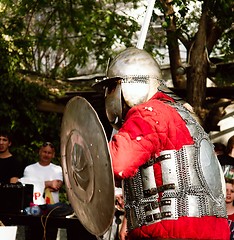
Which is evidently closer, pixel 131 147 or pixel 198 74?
pixel 131 147

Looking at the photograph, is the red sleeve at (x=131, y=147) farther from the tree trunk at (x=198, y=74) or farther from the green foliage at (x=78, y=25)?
the green foliage at (x=78, y=25)

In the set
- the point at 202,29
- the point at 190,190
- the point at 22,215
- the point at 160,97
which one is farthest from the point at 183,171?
the point at 202,29

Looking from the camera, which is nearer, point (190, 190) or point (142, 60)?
point (190, 190)

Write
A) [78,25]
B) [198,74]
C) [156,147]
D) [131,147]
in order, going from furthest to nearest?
[78,25], [198,74], [156,147], [131,147]

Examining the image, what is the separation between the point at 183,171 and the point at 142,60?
777mm

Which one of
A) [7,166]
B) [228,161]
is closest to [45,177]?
[7,166]

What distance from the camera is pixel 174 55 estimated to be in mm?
11195

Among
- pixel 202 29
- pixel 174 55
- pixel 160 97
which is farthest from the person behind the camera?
pixel 174 55

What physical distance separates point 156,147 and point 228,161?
11.2ft

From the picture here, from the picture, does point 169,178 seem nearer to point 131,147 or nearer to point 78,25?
point 131,147

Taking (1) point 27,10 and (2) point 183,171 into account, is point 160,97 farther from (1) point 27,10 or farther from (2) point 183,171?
(1) point 27,10

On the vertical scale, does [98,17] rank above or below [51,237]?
above

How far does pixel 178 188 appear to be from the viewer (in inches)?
168

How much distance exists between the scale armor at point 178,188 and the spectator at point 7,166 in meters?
4.54
